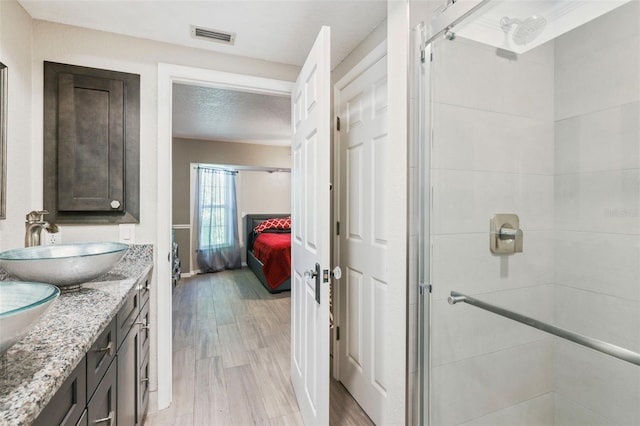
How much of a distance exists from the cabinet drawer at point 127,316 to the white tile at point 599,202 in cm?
174

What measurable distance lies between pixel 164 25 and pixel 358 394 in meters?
2.48

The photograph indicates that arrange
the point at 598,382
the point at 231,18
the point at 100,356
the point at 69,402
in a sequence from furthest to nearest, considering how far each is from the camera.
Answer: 1. the point at 231,18
2. the point at 598,382
3. the point at 100,356
4. the point at 69,402

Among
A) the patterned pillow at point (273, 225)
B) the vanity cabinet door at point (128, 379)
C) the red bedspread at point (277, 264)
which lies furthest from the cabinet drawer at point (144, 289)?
the patterned pillow at point (273, 225)

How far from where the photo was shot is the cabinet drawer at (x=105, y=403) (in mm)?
877

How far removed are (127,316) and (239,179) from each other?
5.00m

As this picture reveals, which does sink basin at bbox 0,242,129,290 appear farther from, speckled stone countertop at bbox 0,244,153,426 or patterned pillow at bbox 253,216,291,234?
patterned pillow at bbox 253,216,291,234

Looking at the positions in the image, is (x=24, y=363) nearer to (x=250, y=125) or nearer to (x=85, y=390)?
(x=85, y=390)

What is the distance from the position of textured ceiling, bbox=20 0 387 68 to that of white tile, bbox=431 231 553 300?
1.29 m

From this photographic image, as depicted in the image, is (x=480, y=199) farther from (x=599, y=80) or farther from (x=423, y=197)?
(x=599, y=80)

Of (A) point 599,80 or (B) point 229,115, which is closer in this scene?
(A) point 599,80

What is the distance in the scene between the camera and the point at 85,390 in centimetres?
81

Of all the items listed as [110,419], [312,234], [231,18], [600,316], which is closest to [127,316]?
[110,419]

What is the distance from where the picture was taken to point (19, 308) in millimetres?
589

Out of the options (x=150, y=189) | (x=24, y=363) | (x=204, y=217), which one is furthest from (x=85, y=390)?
(x=204, y=217)
